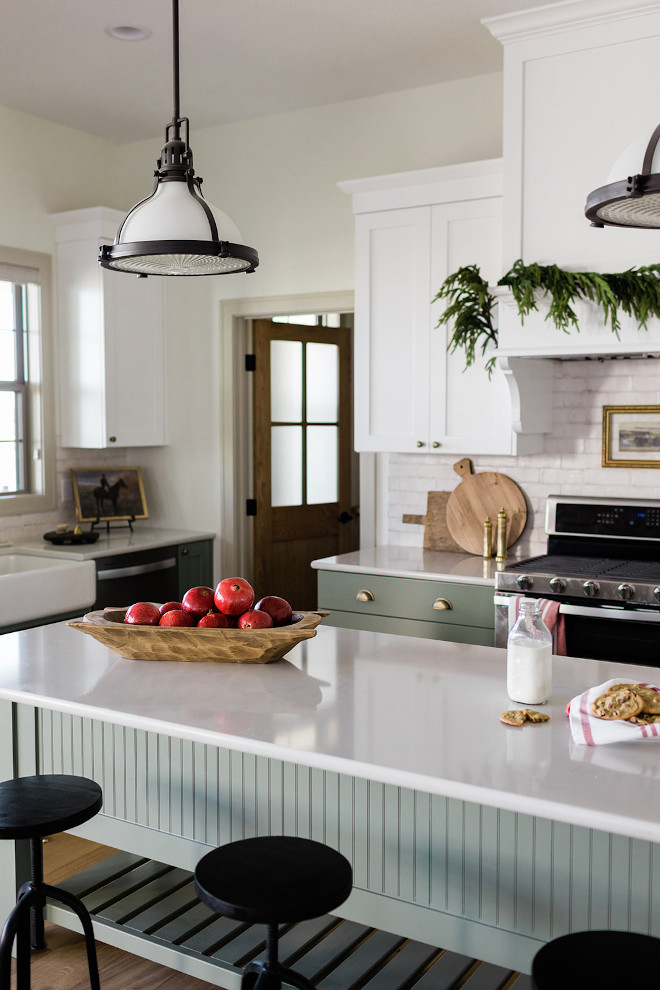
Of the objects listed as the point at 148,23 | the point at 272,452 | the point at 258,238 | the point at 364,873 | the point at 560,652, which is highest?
the point at 148,23

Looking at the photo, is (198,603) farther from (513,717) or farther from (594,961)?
(594,961)

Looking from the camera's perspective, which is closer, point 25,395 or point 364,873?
point 364,873

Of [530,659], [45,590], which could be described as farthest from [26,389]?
[530,659]

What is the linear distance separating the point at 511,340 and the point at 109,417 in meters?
2.33

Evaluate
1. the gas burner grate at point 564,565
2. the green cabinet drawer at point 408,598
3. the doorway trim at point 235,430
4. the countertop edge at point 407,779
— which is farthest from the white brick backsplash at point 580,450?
the countertop edge at point 407,779

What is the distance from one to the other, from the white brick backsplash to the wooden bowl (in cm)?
210

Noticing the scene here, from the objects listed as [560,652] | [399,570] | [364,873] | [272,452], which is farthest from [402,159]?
[364,873]

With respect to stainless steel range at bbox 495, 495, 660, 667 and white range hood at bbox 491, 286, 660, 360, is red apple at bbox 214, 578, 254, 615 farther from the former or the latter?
white range hood at bbox 491, 286, 660, 360

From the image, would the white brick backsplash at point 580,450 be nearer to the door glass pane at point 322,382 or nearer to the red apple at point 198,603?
the door glass pane at point 322,382

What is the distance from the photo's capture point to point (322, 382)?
560 centimetres

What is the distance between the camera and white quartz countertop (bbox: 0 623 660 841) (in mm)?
1582

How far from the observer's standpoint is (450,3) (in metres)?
3.61

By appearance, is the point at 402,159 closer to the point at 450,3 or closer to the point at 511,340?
the point at 450,3

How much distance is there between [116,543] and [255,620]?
2.67m
